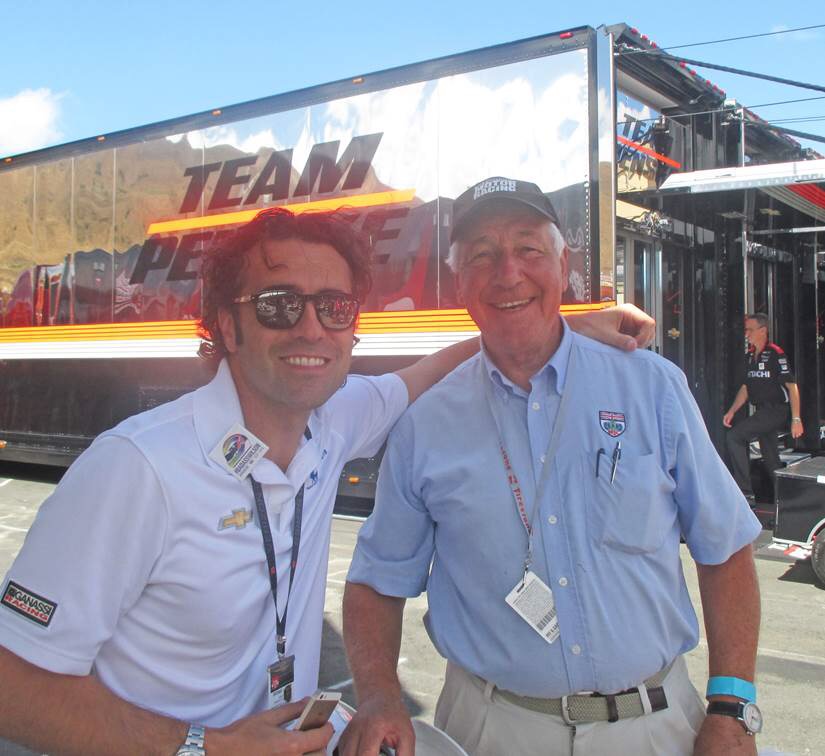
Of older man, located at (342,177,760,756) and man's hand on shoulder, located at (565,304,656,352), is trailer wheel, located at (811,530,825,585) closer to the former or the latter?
man's hand on shoulder, located at (565,304,656,352)

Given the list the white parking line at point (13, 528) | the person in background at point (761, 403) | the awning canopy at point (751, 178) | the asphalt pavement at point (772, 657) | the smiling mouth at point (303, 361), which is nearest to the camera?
the smiling mouth at point (303, 361)

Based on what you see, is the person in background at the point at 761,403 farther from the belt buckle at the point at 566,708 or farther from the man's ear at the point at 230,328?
the man's ear at the point at 230,328

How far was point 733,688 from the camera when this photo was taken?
1.79 metres

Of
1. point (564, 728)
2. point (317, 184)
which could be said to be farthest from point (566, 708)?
point (317, 184)

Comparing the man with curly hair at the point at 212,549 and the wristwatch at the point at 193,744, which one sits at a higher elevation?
the man with curly hair at the point at 212,549

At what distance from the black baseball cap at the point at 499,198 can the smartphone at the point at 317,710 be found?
1.19 meters

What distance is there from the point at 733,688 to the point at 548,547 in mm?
529

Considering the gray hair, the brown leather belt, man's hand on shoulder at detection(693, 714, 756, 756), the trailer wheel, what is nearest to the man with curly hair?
Answer: the gray hair

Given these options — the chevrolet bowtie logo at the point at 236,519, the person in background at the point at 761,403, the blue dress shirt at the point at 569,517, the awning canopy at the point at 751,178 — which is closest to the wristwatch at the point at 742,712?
the blue dress shirt at the point at 569,517

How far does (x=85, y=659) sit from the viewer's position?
148 centimetres

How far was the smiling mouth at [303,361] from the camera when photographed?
74.9 inches

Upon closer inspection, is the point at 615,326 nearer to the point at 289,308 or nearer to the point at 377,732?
the point at 289,308

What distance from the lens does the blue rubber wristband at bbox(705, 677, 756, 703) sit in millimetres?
1792

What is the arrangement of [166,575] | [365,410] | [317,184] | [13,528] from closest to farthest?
1. [166,575]
2. [365,410]
3. [317,184]
4. [13,528]
